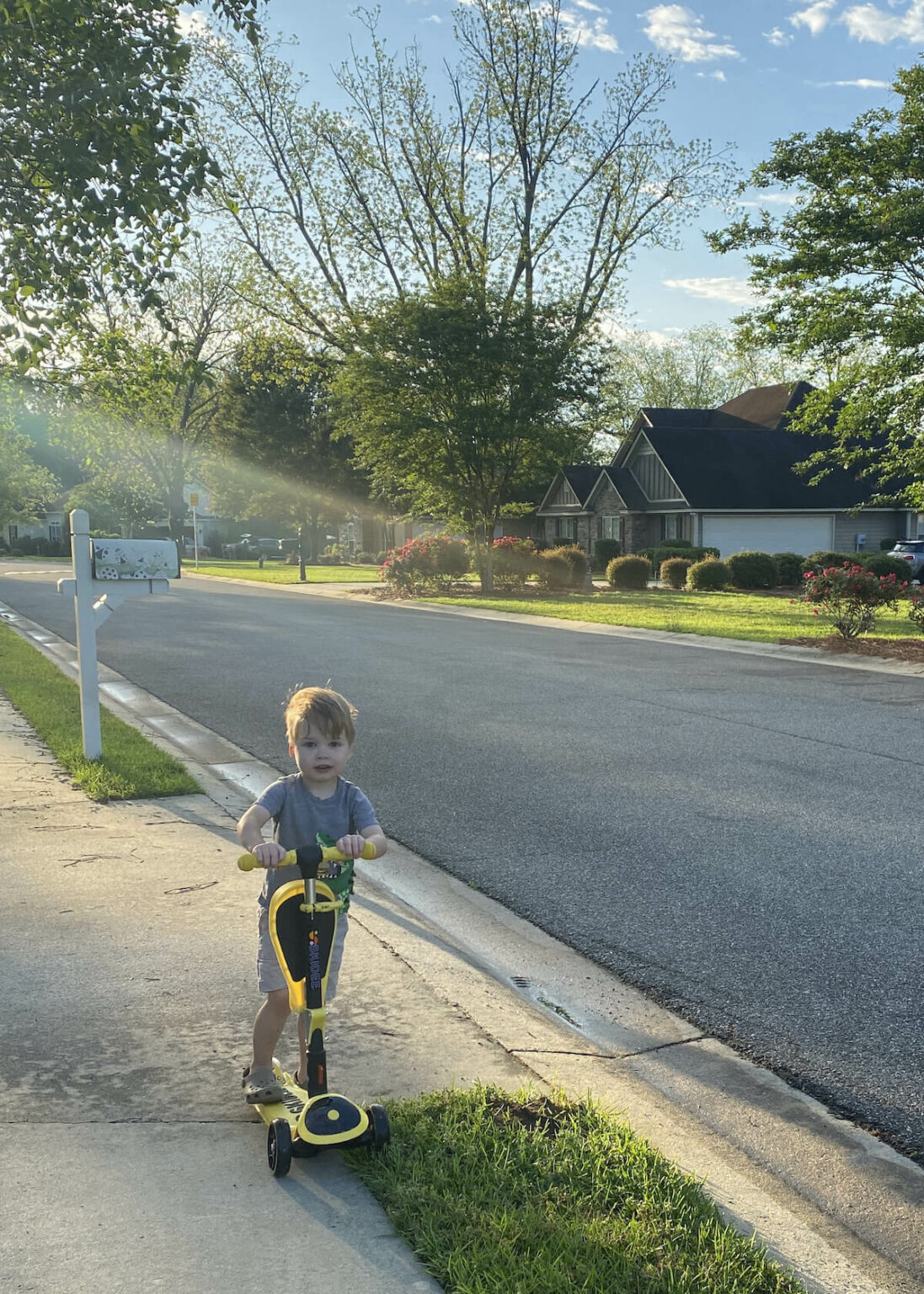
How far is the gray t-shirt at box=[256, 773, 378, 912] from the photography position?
10.8 ft

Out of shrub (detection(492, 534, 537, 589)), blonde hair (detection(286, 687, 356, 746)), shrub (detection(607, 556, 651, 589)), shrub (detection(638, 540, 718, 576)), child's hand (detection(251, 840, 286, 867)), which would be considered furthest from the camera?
shrub (detection(638, 540, 718, 576))

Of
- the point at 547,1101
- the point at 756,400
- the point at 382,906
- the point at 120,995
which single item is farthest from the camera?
the point at 756,400

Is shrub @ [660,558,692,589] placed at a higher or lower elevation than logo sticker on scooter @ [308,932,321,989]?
higher

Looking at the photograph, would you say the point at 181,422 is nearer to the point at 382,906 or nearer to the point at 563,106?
the point at 563,106

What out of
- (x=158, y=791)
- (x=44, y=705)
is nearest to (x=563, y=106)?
(x=44, y=705)

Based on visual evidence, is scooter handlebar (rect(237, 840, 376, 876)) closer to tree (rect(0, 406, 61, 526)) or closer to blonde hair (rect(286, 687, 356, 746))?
blonde hair (rect(286, 687, 356, 746))

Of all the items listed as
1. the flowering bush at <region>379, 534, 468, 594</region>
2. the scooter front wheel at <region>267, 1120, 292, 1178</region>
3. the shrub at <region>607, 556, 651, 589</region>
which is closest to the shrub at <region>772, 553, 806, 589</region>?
the shrub at <region>607, 556, 651, 589</region>

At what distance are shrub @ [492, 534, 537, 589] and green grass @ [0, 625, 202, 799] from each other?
79.9 feet

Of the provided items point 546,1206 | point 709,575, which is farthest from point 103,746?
point 709,575

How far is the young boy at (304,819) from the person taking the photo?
3.21 metres

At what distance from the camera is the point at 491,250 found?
132 feet

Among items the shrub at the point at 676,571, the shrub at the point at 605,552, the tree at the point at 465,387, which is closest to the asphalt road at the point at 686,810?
the tree at the point at 465,387

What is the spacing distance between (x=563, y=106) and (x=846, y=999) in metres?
39.2

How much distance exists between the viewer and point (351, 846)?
3.05 m
